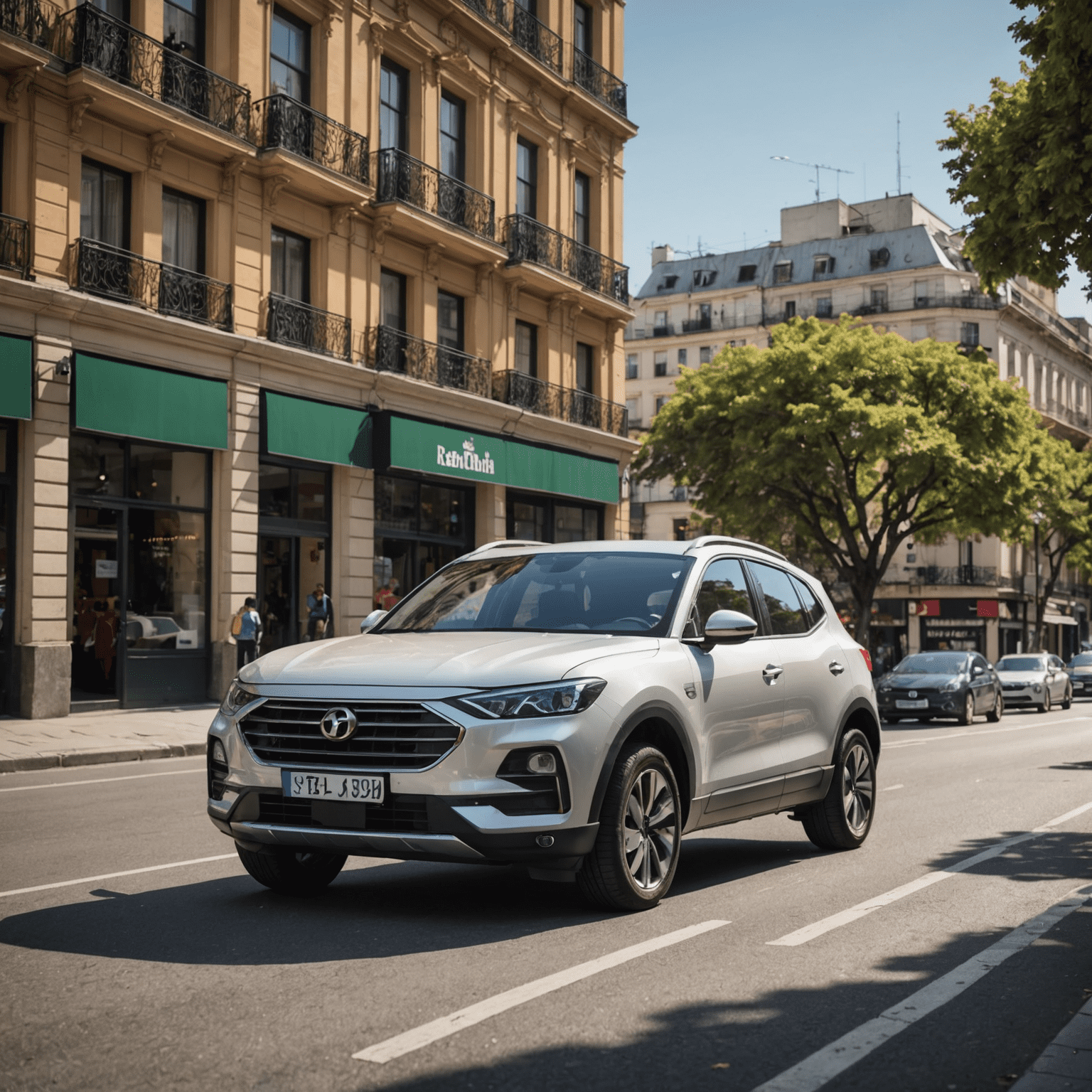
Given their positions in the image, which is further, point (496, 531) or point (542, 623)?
point (496, 531)

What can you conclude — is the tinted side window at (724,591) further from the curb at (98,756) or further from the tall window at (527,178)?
the tall window at (527,178)

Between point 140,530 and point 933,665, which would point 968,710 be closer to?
point 933,665

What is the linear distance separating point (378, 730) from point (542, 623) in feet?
4.63

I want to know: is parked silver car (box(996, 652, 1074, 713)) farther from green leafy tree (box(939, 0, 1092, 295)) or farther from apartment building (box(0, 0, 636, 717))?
green leafy tree (box(939, 0, 1092, 295))

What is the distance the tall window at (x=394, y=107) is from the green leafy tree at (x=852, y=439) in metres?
12.6

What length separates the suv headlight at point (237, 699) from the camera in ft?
21.1

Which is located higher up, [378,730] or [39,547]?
[39,547]

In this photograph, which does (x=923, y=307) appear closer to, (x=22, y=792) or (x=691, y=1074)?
(x=22, y=792)

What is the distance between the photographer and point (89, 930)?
19.6 feet

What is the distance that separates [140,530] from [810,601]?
14.6 metres

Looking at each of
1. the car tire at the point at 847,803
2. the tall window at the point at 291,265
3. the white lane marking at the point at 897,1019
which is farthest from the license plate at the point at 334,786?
the tall window at the point at 291,265

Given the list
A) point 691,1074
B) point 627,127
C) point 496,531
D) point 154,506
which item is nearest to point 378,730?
point 691,1074

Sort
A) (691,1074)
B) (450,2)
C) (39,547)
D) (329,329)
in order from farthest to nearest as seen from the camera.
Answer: (450,2), (329,329), (39,547), (691,1074)

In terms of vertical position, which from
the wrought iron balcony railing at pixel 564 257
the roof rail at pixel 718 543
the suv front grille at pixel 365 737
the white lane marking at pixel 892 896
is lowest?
the white lane marking at pixel 892 896
